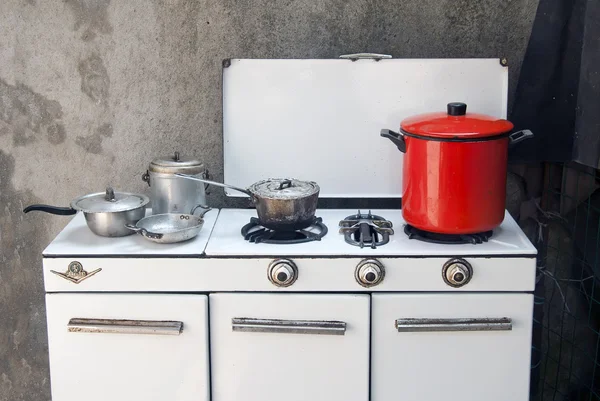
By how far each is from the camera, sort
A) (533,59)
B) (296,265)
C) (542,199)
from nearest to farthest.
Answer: (296,265), (533,59), (542,199)

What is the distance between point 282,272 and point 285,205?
0.21 metres

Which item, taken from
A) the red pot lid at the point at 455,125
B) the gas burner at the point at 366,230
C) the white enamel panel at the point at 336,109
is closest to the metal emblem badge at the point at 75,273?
the white enamel panel at the point at 336,109

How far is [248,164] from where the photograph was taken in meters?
2.51

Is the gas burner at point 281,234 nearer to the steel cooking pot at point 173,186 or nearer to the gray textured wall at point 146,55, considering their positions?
the steel cooking pot at point 173,186

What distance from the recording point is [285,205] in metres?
2.10

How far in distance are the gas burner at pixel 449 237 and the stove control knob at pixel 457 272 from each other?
0.09m

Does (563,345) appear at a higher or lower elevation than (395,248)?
→ lower

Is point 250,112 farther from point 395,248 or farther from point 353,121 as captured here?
point 395,248

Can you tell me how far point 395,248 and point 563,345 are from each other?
1.04 meters

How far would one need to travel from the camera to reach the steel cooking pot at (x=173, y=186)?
2299mm

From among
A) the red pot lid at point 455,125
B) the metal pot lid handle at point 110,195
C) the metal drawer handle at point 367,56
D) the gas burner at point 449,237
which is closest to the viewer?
the red pot lid at point 455,125

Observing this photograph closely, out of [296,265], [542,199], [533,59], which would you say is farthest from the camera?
[542,199]

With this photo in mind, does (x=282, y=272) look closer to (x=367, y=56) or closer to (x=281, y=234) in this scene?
(x=281, y=234)

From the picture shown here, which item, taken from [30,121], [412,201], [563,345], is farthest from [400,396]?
[30,121]
